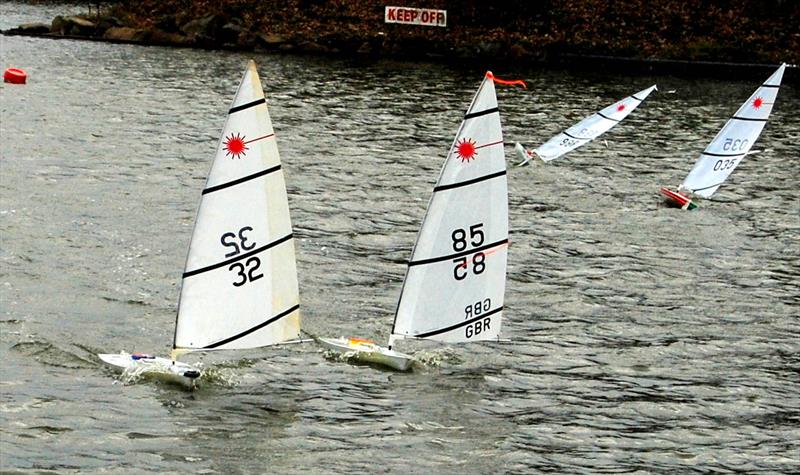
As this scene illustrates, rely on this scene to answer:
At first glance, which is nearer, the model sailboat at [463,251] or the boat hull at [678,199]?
the model sailboat at [463,251]

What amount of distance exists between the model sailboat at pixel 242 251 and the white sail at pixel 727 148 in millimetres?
22821

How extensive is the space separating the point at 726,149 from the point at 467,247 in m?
21.3

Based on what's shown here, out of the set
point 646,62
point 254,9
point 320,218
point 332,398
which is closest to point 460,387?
point 332,398

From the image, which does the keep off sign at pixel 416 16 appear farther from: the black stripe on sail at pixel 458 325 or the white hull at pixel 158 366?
the white hull at pixel 158 366

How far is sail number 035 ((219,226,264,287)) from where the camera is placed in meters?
22.0

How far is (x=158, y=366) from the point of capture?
23.4 metres

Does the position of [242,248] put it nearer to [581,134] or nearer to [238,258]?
[238,258]

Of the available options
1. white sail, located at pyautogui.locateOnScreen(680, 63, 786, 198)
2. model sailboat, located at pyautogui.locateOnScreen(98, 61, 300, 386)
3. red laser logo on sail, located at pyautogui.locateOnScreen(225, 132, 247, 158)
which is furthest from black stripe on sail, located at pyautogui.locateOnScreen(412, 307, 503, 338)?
white sail, located at pyautogui.locateOnScreen(680, 63, 786, 198)

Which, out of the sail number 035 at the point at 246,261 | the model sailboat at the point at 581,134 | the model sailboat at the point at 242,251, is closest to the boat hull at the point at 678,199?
the model sailboat at the point at 581,134

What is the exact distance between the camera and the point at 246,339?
22.9 metres

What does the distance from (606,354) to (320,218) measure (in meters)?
13.4

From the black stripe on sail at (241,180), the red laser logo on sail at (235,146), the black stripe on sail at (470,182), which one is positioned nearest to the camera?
the red laser logo on sail at (235,146)

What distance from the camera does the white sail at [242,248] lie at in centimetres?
2138

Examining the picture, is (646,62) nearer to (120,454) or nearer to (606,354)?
(606,354)
